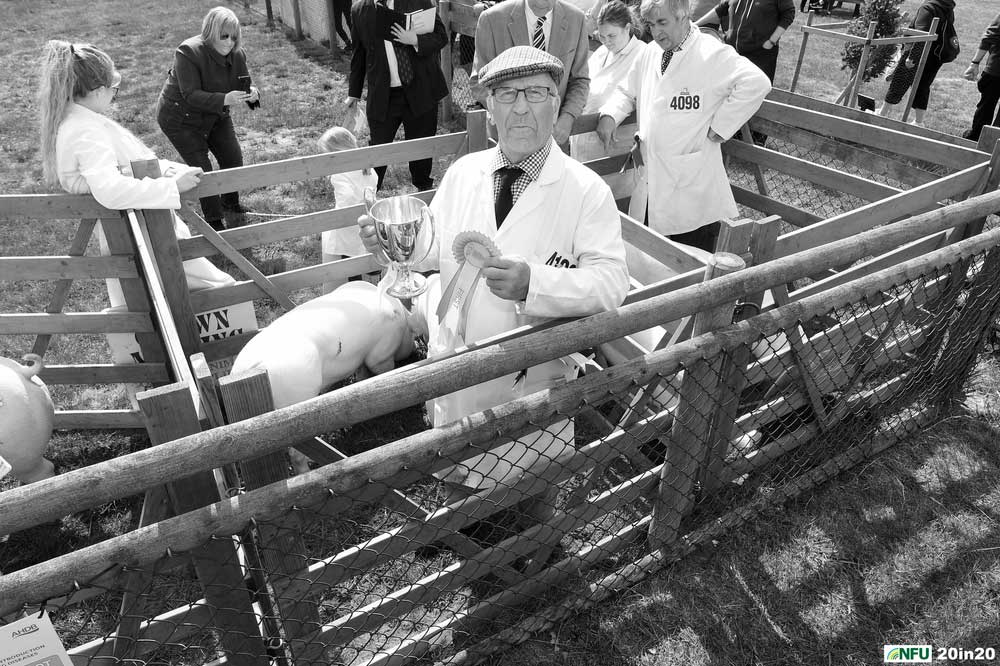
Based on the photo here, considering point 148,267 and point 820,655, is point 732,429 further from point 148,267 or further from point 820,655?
point 148,267

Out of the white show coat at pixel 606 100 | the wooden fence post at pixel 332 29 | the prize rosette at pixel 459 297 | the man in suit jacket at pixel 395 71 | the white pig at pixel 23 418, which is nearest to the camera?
the prize rosette at pixel 459 297

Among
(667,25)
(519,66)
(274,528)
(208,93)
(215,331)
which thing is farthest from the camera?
(208,93)

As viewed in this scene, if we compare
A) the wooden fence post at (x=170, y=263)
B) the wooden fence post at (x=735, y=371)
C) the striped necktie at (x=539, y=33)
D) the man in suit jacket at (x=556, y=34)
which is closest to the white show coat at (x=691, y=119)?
the man in suit jacket at (x=556, y=34)

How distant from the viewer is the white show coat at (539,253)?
2.45 metres

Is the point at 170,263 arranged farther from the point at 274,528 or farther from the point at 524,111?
the point at 524,111

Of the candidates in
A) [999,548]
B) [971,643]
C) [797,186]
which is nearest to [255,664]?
[971,643]

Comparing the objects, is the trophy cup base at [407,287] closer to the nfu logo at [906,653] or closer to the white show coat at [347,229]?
the white show coat at [347,229]

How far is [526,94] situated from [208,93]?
440 centimetres

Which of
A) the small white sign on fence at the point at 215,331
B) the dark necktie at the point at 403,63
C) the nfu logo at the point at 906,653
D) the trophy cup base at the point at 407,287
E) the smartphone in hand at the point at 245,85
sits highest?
the dark necktie at the point at 403,63

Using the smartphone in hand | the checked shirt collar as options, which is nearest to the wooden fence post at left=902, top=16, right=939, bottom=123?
the smartphone in hand

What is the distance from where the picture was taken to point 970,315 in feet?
12.2

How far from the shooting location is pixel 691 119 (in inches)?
172

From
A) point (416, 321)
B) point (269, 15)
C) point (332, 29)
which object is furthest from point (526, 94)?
point (269, 15)

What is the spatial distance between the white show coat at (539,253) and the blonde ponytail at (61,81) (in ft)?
7.28
